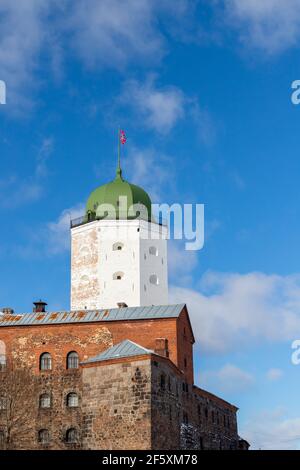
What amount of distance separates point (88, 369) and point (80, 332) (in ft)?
16.1

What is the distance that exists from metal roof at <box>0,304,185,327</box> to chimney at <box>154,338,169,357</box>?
181 cm

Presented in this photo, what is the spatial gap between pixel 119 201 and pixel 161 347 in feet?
85.5

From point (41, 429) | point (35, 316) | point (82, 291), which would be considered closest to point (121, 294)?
point (82, 291)

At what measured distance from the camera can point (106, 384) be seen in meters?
47.7

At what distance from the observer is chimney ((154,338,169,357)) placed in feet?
170

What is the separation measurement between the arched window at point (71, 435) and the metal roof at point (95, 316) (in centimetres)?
755

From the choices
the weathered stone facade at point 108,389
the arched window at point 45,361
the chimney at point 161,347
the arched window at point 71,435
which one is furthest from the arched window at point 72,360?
the chimney at point 161,347

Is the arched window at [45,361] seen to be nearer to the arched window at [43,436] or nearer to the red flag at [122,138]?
the arched window at [43,436]

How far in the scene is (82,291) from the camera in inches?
2872

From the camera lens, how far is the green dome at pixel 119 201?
247ft

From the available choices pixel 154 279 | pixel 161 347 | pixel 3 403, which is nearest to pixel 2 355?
pixel 3 403

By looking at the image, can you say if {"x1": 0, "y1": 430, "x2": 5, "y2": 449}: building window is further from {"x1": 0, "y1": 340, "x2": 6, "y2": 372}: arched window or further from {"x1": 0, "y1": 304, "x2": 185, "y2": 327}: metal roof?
{"x1": 0, "y1": 304, "x2": 185, "y2": 327}: metal roof

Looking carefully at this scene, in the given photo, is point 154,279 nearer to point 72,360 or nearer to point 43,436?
point 72,360

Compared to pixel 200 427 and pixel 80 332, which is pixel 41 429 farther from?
pixel 200 427
